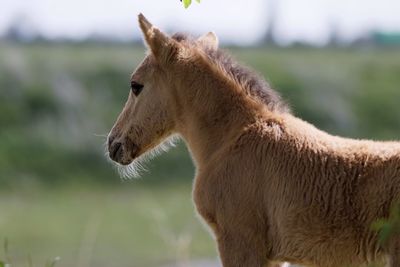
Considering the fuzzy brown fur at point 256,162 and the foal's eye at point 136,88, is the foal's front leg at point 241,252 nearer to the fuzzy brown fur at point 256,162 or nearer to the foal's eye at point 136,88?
the fuzzy brown fur at point 256,162

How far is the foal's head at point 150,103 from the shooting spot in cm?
949

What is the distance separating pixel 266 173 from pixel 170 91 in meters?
1.06

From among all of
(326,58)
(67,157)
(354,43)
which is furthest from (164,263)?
(354,43)

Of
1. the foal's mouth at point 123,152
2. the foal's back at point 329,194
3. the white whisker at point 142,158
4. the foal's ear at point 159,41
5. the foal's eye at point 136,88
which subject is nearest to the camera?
the foal's back at point 329,194

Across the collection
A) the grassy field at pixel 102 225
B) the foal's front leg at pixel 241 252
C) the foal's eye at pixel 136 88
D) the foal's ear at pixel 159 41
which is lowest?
the foal's front leg at pixel 241 252

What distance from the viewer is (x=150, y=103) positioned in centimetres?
960

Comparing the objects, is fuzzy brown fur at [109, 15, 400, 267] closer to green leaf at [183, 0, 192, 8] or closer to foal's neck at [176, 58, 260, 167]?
foal's neck at [176, 58, 260, 167]

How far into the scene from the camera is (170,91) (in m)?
9.52

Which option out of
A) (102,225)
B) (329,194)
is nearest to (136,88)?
(329,194)

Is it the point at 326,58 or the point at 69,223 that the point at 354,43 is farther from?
the point at 69,223

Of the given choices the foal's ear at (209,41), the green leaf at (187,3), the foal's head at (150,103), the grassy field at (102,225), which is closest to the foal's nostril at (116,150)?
the foal's head at (150,103)

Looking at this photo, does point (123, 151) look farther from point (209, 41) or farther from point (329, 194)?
point (329, 194)

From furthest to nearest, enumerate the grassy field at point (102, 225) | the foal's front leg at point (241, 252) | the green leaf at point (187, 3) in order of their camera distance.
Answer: the grassy field at point (102, 225), the foal's front leg at point (241, 252), the green leaf at point (187, 3)

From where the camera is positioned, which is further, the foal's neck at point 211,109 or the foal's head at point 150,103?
the foal's head at point 150,103
